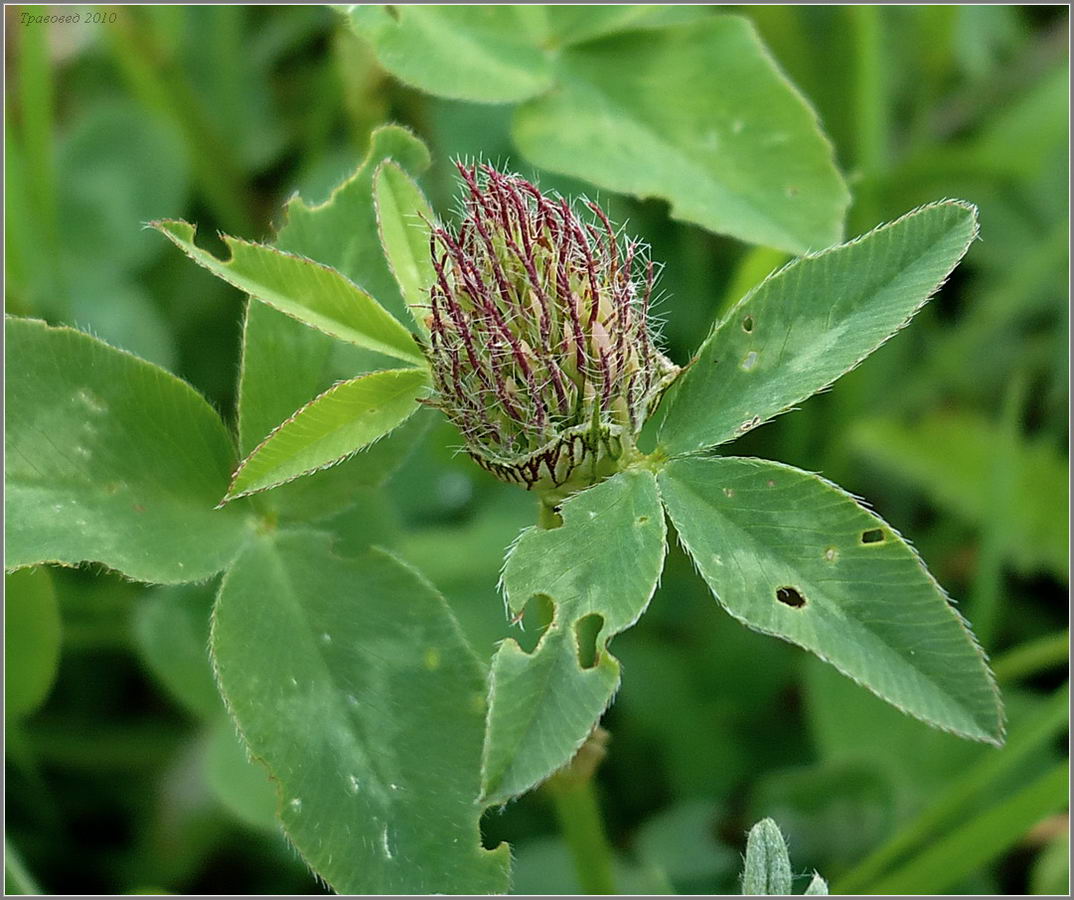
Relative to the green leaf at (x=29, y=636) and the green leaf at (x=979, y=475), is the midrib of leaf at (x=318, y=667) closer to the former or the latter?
the green leaf at (x=29, y=636)

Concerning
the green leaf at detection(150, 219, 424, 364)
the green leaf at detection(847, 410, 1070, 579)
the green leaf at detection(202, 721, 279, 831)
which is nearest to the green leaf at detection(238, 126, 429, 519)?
the green leaf at detection(150, 219, 424, 364)

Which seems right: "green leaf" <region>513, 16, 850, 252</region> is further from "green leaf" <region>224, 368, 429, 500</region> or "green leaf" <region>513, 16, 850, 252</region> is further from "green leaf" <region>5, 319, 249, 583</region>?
"green leaf" <region>5, 319, 249, 583</region>

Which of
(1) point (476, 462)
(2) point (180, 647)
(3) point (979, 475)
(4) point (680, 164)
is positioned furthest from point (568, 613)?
(3) point (979, 475)

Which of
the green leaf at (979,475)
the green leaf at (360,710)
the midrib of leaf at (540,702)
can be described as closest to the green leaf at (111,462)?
the green leaf at (360,710)

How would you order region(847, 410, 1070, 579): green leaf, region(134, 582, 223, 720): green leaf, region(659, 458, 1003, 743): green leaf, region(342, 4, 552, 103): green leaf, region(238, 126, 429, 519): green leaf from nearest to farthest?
1. region(659, 458, 1003, 743): green leaf
2. region(238, 126, 429, 519): green leaf
3. region(342, 4, 552, 103): green leaf
4. region(134, 582, 223, 720): green leaf
5. region(847, 410, 1070, 579): green leaf

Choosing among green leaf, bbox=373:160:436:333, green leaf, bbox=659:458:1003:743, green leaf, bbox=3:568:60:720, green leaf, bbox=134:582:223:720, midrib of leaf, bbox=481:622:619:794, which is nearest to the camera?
midrib of leaf, bbox=481:622:619:794

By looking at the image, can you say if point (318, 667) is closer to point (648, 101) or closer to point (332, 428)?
point (332, 428)
